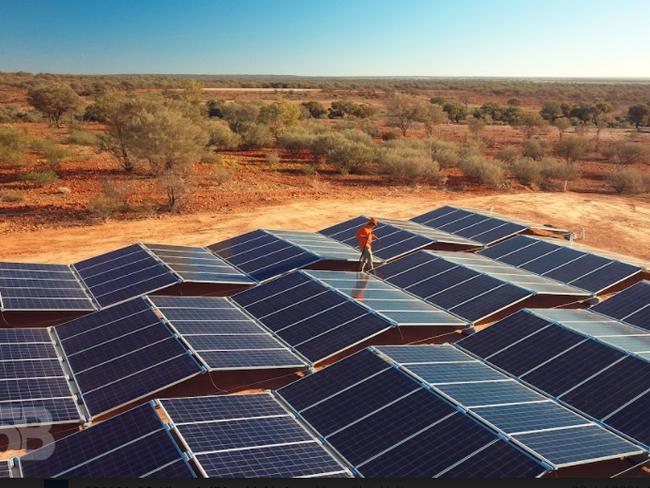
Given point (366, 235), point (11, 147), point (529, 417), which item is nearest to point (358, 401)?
point (529, 417)

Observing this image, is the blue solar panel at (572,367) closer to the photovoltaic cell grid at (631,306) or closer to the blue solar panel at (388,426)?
the blue solar panel at (388,426)

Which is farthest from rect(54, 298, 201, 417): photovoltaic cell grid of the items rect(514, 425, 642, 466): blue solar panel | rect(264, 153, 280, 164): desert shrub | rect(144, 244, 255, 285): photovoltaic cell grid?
rect(264, 153, 280, 164): desert shrub

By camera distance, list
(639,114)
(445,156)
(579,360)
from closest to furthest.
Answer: (579,360)
(445,156)
(639,114)

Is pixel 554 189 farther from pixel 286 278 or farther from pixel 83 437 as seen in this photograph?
pixel 83 437

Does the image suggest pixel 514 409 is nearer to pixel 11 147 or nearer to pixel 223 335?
pixel 223 335

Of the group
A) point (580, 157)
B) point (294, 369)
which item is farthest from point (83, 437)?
point (580, 157)

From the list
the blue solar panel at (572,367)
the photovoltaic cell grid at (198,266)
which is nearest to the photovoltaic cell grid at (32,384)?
the photovoltaic cell grid at (198,266)
